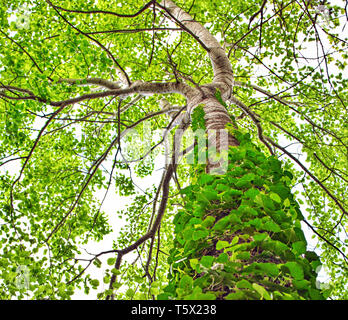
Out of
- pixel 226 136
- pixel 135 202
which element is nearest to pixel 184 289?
pixel 226 136

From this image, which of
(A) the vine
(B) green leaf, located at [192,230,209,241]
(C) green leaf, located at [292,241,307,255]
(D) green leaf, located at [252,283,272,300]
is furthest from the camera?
(B) green leaf, located at [192,230,209,241]

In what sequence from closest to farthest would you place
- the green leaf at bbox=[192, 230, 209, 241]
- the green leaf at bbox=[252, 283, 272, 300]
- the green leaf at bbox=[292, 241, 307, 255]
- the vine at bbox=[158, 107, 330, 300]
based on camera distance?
1. the green leaf at bbox=[252, 283, 272, 300]
2. the vine at bbox=[158, 107, 330, 300]
3. the green leaf at bbox=[292, 241, 307, 255]
4. the green leaf at bbox=[192, 230, 209, 241]

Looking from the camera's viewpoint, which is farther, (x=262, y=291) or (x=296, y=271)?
(x=296, y=271)

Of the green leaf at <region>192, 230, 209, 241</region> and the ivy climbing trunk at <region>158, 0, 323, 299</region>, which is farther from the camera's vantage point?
the green leaf at <region>192, 230, 209, 241</region>

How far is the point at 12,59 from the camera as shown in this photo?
315 centimetres

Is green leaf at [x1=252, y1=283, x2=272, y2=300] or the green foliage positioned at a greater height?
the green foliage

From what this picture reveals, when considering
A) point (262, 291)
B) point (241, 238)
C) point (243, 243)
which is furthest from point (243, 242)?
point (262, 291)

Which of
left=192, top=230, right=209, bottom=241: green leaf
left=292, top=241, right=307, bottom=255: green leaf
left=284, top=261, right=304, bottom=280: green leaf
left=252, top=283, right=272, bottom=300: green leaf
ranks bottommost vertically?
left=252, top=283, right=272, bottom=300: green leaf

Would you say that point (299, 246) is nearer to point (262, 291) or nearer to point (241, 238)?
point (241, 238)

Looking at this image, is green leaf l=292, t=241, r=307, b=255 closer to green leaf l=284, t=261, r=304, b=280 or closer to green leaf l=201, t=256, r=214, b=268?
green leaf l=284, t=261, r=304, b=280

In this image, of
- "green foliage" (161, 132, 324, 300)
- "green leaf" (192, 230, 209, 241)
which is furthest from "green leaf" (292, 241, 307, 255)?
"green leaf" (192, 230, 209, 241)

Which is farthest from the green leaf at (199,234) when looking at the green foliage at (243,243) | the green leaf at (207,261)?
the green leaf at (207,261)
